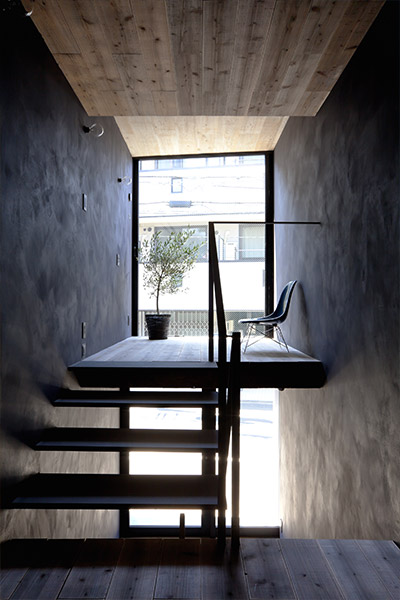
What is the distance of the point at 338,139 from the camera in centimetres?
327

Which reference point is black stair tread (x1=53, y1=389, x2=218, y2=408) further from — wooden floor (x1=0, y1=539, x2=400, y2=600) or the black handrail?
wooden floor (x1=0, y1=539, x2=400, y2=600)

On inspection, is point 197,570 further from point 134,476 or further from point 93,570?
point 134,476

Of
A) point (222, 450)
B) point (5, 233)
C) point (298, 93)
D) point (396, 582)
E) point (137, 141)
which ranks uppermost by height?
point (137, 141)

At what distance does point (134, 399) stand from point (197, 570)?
1.47 meters

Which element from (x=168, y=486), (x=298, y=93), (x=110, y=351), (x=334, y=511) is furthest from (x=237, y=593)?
(x=298, y=93)

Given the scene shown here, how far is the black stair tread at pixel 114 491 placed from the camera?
2400 mm

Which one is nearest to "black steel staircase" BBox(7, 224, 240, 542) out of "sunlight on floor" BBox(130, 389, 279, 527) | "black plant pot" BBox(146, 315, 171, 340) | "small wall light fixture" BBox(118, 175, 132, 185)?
"sunlight on floor" BBox(130, 389, 279, 527)

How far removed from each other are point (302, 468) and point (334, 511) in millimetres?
1178

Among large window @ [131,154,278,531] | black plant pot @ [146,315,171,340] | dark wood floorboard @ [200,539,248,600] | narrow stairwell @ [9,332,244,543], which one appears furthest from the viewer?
black plant pot @ [146,315,171,340]

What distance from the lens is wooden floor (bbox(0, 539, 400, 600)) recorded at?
176 centimetres

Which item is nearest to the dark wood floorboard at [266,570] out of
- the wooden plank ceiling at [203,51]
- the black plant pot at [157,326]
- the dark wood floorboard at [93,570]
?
the dark wood floorboard at [93,570]

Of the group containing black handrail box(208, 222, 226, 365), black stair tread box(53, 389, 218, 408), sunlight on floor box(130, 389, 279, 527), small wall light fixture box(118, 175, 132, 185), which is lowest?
sunlight on floor box(130, 389, 279, 527)

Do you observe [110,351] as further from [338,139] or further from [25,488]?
[338,139]

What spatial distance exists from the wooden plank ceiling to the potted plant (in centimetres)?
235
